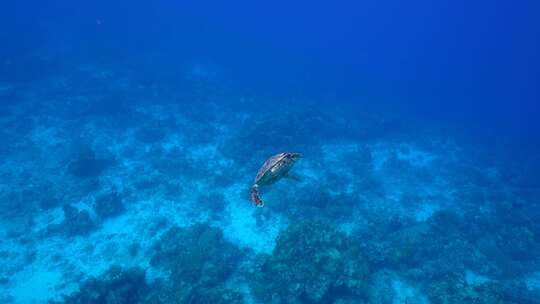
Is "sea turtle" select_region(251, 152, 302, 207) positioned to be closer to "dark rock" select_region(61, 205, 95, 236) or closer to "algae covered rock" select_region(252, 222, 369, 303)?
"algae covered rock" select_region(252, 222, 369, 303)

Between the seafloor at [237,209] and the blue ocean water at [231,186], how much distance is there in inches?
4.3

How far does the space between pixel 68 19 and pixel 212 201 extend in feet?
194

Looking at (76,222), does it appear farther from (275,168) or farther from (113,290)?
(275,168)

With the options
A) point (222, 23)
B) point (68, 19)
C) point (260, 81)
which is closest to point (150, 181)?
point (260, 81)

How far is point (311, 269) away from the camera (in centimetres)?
1281

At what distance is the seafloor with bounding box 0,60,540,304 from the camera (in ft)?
45.1

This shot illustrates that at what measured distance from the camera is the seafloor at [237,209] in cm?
1374

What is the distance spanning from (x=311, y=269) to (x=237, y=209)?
8.15 metres

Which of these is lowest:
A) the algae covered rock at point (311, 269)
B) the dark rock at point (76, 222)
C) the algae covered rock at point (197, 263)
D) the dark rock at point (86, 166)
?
the algae covered rock at point (311, 269)

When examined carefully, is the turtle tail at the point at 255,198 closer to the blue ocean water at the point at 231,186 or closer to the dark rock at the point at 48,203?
the blue ocean water at the point at 231,186

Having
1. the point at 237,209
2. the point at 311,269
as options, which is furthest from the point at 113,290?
the point at 237,209

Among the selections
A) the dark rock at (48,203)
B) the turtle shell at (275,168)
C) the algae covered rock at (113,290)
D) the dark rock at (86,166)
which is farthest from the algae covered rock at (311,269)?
the dark rock at (86,166)

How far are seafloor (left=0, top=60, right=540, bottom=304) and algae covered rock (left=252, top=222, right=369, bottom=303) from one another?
56 mm

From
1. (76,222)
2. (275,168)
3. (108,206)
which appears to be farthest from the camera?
(108,206)
